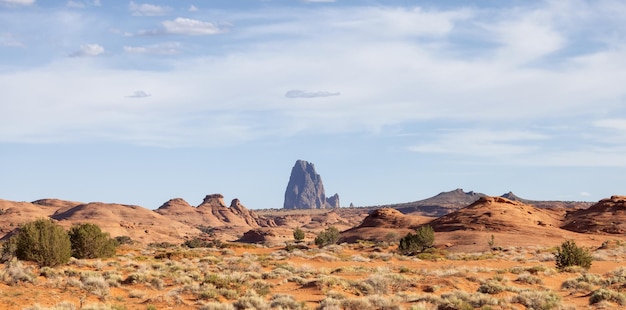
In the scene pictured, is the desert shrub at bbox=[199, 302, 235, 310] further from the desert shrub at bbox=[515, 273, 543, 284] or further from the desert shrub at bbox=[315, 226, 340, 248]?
the desert shrub at bbox=[315, 226, 340, 248]

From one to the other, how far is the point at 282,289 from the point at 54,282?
30.4 feet

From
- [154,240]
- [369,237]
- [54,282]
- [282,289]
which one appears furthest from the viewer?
[154,240]

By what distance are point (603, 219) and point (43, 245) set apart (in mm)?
78566

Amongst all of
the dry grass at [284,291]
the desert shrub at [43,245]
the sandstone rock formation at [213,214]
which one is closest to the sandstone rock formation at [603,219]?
the dry grass at [284,291]

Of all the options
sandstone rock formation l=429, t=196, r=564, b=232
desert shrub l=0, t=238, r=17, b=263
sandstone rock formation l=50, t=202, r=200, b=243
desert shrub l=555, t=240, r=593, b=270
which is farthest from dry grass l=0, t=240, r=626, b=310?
sandstone rock formation l=50, t=202, r=200, b=243

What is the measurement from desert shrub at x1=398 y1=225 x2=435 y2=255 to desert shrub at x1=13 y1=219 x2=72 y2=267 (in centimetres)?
3508

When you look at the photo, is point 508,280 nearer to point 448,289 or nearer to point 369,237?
point 448,289

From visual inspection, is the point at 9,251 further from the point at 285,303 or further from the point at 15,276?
the point at 285,303

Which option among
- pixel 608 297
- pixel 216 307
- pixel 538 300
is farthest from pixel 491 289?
pixel 216 307

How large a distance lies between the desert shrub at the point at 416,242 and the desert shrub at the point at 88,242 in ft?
96.3

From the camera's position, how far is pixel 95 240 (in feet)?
138

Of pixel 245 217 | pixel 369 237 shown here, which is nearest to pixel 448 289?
pixel 369 237

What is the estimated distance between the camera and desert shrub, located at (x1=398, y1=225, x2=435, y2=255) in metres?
61.7

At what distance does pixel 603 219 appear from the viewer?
3514 inches
